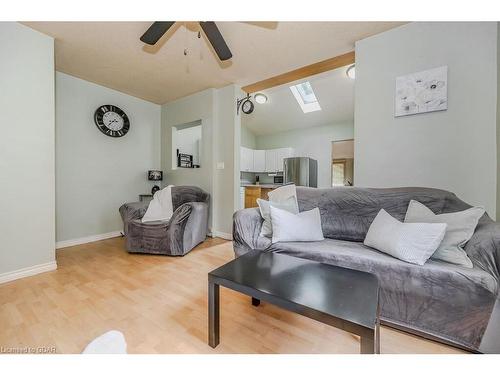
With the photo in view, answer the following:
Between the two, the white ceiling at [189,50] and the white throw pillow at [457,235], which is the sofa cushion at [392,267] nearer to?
the white throw pillow at [457,235]

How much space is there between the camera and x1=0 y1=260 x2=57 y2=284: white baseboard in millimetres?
1860

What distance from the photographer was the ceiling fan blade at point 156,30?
1459mm

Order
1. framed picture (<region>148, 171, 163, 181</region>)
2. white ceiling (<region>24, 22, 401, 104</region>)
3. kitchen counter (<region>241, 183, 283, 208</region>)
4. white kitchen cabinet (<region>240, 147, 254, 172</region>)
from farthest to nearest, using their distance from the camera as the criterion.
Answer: white kitchen cabinet (<region>240, 147, 254, 172</region>) < kitchen counter (<region>241, 183, 283, 208</region>) < framed picture (<region>148, 171, 163, 181</region>) < white ceiling (<region>24, 22, 401, 104</region>)

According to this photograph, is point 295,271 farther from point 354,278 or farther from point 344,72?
point 344,72

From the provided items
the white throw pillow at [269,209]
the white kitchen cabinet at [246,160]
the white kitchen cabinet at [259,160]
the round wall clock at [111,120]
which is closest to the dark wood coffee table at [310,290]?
the white throw pillow at [269,209]

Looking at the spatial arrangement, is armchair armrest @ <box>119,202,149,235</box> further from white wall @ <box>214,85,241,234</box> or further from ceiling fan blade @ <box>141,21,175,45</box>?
ceiling fan blade @ <box>141,21,175,45</box>

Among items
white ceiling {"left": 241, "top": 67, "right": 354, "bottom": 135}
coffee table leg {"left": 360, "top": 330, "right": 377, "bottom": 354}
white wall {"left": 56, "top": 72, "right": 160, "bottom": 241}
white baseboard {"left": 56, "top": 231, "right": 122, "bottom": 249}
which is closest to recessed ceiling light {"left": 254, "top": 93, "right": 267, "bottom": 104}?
white ceiling {"left": 241, "top": 67, "right": 354, "bottom": 135}

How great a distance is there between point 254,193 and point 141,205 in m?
2.72

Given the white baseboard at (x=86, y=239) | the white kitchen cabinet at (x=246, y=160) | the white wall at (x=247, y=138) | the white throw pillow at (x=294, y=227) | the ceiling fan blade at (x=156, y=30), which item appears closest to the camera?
the ceiling fan blade at (x=156, y=30)

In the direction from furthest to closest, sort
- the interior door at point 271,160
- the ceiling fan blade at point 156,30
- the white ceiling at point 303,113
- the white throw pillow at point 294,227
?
the interior door at point 271,160, the white ceiling at point 303,113, the white throw pillow at point 294,227, the ceiling fan blade at point 156,30

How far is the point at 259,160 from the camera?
573cm

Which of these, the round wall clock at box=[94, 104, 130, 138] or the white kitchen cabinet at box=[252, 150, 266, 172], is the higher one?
the round wall clock at box=[94, 104, 130, 138]

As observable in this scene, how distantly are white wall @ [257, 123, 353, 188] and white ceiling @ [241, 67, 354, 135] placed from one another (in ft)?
0.46
